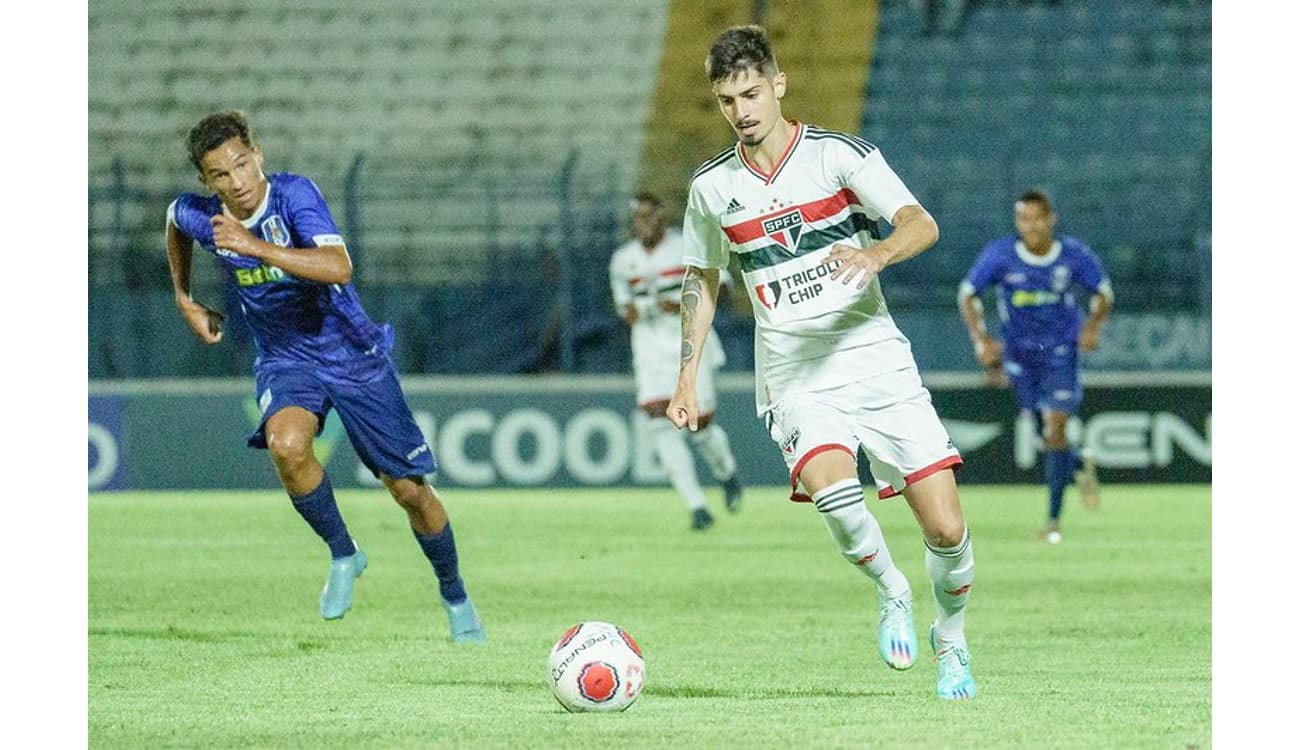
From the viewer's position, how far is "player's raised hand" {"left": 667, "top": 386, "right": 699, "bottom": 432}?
6043 mm

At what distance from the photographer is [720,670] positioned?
6879 mm

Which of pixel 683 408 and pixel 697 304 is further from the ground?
pixel 697 304

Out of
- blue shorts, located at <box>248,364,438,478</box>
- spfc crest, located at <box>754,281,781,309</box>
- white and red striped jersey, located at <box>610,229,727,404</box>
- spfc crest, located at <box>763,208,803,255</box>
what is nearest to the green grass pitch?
blue shorts, located at <box>248,364,438,478</box>

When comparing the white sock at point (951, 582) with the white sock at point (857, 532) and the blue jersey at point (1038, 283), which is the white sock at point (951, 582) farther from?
the blue jersey at point (1038, 283)

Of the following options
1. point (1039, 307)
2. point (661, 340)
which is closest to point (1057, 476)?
point (1039, 307)

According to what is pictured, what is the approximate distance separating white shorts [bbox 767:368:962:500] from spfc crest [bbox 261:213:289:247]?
76.4 inches

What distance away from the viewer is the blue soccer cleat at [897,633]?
19.6 ft

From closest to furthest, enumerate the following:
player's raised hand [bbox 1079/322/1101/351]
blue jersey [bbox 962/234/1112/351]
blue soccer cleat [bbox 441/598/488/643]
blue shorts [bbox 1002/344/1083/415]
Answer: blue soccer cleat [bbox 441/598/488/643] → blue shorts [bbox 1002/344/1083/415] → blue jersey [bbox 962/234/1112/351] → player's raised hand [bbox 1079/322/1101/351]

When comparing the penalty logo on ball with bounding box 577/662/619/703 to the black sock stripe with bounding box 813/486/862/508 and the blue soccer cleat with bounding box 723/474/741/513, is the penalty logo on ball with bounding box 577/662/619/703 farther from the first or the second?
the blue soccer cleat with bounding box 723/474/741/513

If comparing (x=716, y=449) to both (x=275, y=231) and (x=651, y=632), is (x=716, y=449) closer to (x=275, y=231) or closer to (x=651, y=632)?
(x=651, y=632)

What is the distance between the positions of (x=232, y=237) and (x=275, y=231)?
1.67ft

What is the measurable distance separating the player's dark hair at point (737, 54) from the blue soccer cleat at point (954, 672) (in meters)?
1.70

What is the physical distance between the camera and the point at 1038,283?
12.5 metres
